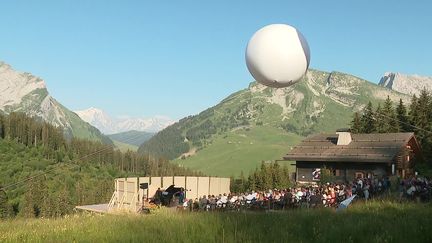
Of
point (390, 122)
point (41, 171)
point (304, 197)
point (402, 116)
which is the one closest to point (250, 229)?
point (304, 197)

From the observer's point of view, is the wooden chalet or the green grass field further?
the wooden chalet

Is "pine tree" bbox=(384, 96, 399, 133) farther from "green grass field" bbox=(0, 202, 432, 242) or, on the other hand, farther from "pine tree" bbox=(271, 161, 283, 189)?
"green grass field" bbox=(0, 202, 432, 242)

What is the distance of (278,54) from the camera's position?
11.5 m

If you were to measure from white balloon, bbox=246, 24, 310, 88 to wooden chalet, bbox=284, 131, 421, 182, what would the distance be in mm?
31356

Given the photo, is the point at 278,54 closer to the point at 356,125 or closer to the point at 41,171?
the point at 356,125

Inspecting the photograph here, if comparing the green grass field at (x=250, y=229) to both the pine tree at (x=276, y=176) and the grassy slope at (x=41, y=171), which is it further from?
the grassy slope at (x=41, y=171)

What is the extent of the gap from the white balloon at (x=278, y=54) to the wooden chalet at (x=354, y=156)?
31356mm

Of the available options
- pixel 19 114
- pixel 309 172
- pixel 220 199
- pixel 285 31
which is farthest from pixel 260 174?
pixel 19 114

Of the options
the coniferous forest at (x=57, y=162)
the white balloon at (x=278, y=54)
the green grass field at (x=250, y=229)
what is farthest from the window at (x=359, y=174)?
the coniferous forest at (x=57, y=162)

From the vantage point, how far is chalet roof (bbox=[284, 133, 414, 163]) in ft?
140

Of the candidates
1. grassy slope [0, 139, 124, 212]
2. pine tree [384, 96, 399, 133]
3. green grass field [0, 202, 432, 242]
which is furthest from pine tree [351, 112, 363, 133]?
grassy slope [0, 139, 124, 212]

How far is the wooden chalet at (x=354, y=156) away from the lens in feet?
140

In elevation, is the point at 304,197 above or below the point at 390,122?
below

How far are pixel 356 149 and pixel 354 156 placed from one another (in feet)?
5.41
